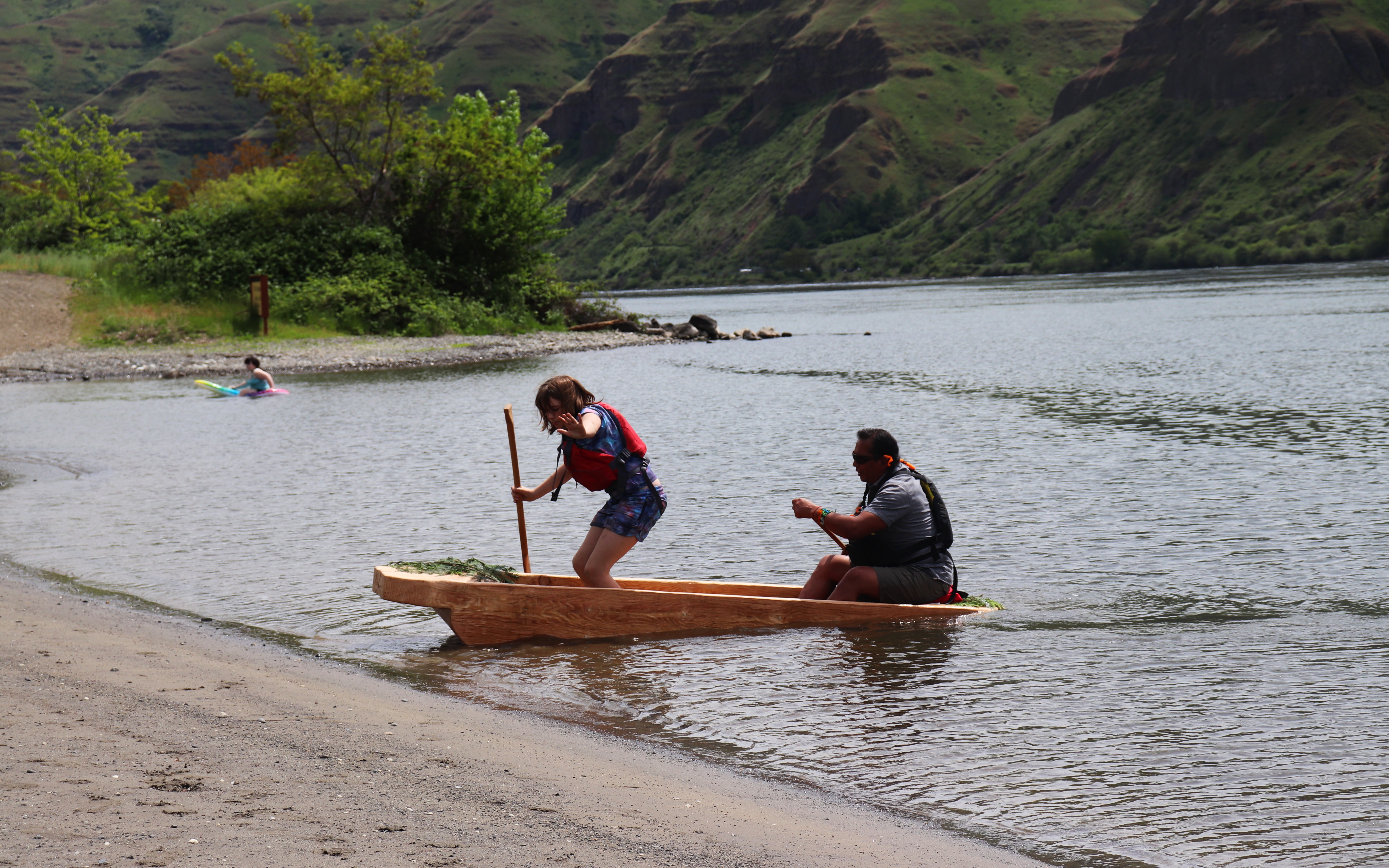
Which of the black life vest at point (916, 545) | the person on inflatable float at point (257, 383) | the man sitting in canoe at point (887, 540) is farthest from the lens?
the person on inflatable float at point (257, 383)

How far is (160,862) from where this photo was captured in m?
5.01

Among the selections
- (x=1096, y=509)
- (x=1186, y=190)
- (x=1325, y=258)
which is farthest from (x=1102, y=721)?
(x=1186, y=190)

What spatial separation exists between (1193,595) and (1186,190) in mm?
181461

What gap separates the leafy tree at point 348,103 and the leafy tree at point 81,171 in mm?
18392

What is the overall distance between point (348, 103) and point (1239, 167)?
15299cm

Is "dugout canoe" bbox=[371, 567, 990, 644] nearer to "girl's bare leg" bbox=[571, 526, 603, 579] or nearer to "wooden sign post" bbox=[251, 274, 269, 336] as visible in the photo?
"girl's bare leg" bbox=[571, 526, 603, 579]

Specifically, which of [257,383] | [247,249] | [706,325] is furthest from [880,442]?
[706,325]

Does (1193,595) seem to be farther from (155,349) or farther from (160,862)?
(155,349)

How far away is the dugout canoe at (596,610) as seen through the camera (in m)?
9.71

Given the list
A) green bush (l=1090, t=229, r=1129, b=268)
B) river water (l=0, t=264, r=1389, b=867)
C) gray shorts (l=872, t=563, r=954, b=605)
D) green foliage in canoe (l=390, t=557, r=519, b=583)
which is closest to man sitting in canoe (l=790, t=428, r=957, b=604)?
gray shorts (l=872, t=563, r=954, b=605)

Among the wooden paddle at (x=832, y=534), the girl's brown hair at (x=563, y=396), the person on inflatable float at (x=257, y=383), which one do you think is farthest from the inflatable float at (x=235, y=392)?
the girl's brown hair at (x=563, y=396)

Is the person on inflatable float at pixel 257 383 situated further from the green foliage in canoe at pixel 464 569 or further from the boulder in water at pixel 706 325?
the boulder in water at pixel 706 325

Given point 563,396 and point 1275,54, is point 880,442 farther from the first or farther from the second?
point 1275,54

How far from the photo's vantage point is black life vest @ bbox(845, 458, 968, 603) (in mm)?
9789
